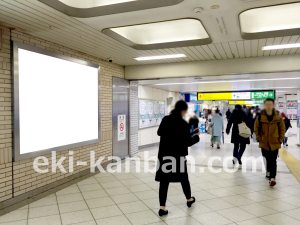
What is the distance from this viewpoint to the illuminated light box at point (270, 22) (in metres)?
3.54

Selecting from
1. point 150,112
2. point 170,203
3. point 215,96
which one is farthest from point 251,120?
point 215,96

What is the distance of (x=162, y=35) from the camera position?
4688 millimetres

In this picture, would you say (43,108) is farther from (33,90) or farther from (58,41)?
(58,41)

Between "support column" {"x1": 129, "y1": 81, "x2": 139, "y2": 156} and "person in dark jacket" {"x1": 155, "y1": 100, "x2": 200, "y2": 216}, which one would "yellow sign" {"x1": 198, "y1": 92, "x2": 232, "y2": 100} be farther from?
"person in dark jacket" {"x1": 155, "y1": 100, "x2": 200, "y2": 216}

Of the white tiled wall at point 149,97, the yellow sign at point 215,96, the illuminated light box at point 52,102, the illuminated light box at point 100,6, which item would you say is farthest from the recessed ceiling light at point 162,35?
the yellow sign at point 215,96

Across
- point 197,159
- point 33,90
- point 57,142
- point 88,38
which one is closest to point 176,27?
point 88,38

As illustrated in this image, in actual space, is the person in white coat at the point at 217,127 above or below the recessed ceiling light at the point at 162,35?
below

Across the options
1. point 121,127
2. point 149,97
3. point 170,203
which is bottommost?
point 170,203

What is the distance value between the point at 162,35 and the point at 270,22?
1.96 meters

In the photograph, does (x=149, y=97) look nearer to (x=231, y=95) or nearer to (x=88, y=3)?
(x=231, y=95)

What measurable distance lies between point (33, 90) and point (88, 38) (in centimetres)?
131

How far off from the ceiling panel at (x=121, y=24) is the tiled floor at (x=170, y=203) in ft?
8.90

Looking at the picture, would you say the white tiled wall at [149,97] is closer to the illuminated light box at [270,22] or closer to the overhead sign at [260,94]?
the overhead sign at [260,94]

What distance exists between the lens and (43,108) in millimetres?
4082
